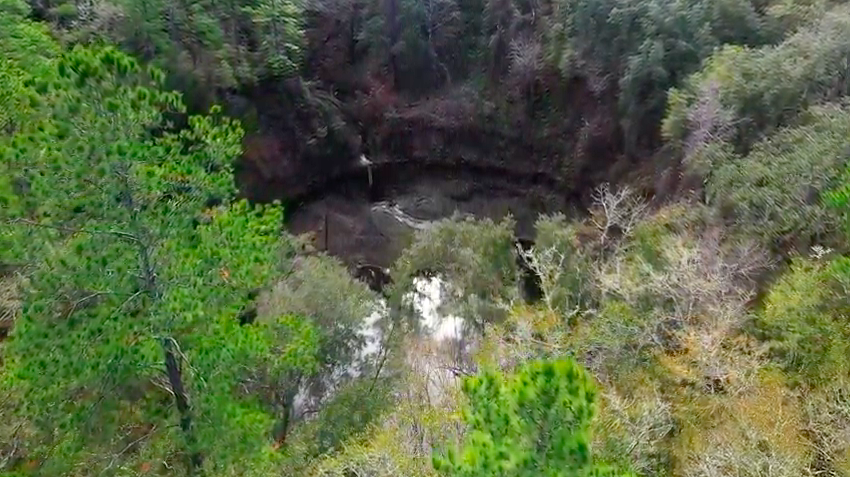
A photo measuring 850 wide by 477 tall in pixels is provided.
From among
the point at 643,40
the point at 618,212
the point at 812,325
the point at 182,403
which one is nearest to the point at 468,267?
the point at 618,212

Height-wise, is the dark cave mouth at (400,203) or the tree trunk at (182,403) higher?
the tree trunk at (182,403)

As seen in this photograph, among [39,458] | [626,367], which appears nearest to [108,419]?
[39,458]

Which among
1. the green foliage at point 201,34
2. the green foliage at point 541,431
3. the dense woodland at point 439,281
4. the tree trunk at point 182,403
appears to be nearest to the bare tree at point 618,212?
the dense woodland at point 439,281

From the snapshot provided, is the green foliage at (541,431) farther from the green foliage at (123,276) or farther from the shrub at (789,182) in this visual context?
the shrub at (789,182)

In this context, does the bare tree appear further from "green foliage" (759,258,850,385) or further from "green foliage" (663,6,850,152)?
"green foliage" (759,258,850,385)

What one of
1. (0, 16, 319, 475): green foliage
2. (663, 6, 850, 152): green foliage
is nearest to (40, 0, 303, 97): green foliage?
(0, 16, 319, 475): green foliage

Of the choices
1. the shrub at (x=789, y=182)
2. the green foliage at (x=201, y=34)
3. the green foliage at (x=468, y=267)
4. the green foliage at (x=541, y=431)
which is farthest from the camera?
the green foliage at (x=201, y=34)
